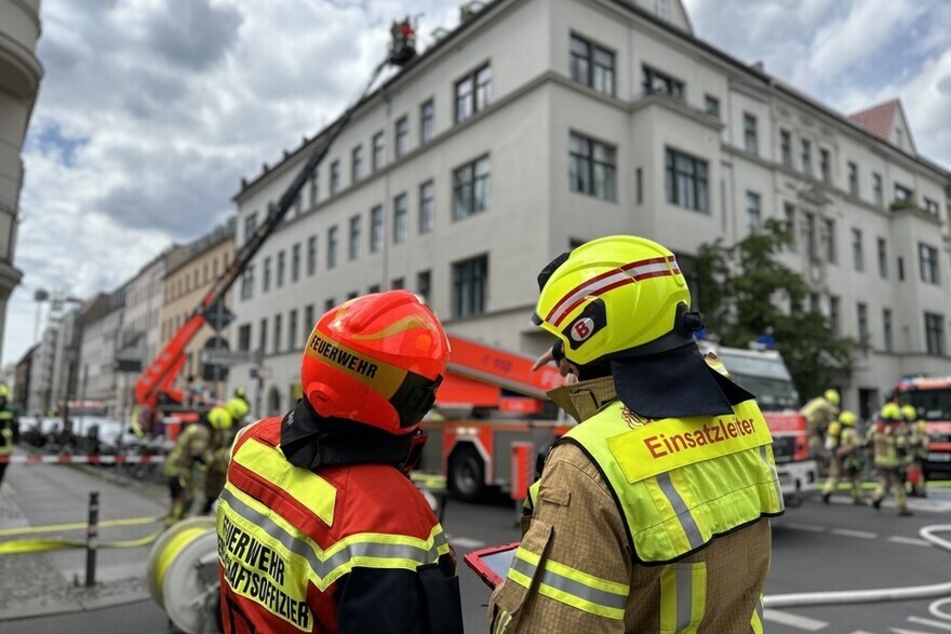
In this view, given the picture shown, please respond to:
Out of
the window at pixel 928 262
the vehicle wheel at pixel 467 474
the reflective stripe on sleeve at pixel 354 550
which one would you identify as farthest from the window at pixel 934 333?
the reflective stripe on sleeve at pixel 354 550

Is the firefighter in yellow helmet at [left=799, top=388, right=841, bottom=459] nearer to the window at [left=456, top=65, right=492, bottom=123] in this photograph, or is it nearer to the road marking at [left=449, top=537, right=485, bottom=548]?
the road marking at [left=449, top=537, right=485, bottom=548]

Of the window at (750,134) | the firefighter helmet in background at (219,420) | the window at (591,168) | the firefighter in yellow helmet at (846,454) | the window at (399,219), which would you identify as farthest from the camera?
the window at (399,219)

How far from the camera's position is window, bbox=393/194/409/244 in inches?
1132

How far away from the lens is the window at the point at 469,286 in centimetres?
2405

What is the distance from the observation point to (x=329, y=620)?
153cm

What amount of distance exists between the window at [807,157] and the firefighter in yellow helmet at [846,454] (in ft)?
64.9

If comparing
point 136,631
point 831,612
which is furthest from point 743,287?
point 136,631

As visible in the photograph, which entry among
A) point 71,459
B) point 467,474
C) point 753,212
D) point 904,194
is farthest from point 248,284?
point 904,194

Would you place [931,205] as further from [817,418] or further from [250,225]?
[250,225]

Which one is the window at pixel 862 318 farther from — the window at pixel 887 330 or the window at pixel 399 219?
the window at pixel 399 219

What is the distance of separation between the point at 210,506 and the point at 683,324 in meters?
9.53

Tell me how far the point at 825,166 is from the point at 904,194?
901cm

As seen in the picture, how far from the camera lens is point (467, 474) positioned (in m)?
12.7

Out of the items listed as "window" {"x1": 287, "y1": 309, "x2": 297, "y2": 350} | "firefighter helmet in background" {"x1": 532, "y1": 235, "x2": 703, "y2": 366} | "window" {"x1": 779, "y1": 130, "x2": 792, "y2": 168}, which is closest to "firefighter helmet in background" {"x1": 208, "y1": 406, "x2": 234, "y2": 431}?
"firefighter helmet in background" {"x1": 532, "y1": 235, "x2": 703, "y2": 366}
